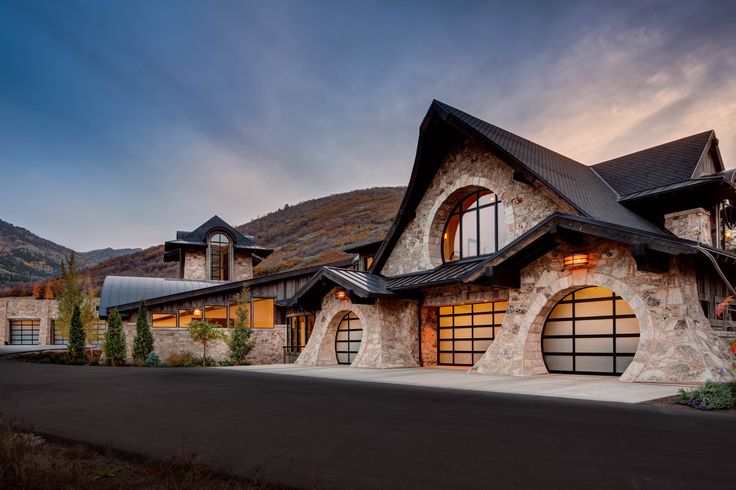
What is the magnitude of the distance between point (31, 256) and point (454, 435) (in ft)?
Answer: 332

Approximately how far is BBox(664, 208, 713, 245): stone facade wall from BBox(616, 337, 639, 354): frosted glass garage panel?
10.8 ft

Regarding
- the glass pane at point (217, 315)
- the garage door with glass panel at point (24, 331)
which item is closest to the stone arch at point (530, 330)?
the glass pane at point (217, 315)

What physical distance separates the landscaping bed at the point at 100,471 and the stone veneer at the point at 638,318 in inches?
350

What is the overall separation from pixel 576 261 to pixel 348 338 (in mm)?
9806

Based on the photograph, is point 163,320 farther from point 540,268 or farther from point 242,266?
point 540,268

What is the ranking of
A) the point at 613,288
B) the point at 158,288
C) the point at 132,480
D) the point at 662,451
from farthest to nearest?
the point at 158,288 < the point at 613,288 < the point at 662,451 < the point at 132,480

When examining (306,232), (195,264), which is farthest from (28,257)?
(195,264)

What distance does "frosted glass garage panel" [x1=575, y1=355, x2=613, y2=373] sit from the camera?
1238 centimetres

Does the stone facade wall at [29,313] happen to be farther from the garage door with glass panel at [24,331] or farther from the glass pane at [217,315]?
the glass pane at [217,315]

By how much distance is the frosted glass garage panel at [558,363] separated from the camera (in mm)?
12938

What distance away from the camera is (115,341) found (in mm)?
20578

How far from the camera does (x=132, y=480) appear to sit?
3.89 metres

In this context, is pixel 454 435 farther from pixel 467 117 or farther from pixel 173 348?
pixel 173 348

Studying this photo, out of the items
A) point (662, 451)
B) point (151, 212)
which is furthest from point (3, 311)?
point (662, 451)
